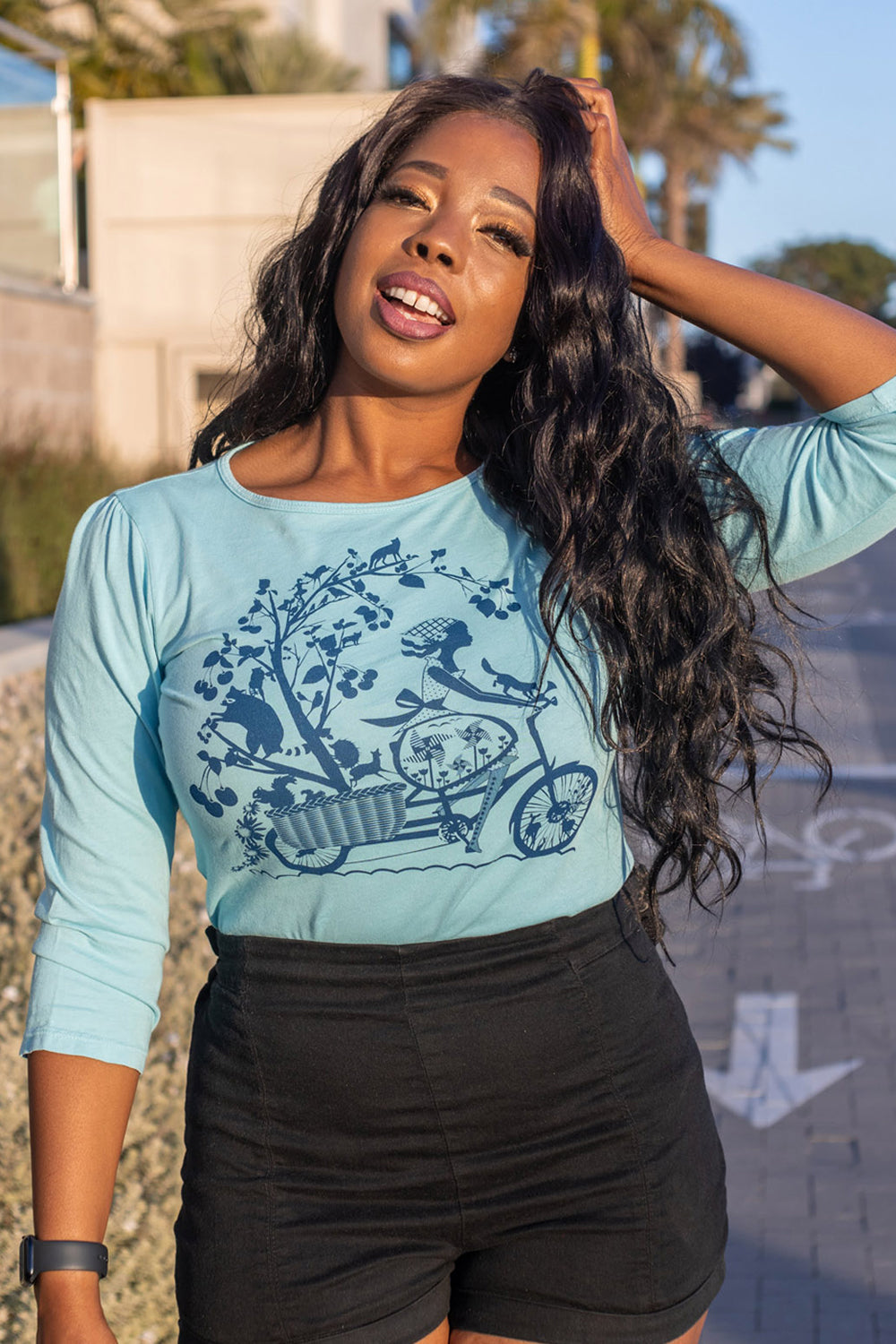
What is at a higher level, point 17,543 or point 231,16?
point 231,16

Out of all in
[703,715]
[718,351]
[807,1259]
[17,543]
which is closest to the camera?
[703,715]

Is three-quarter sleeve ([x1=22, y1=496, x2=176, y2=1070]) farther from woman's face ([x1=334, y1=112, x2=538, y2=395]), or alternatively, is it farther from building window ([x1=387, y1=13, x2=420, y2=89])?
building window ([x1=387, y1=13, x2=420, y2=89])

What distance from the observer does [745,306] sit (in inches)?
77.5

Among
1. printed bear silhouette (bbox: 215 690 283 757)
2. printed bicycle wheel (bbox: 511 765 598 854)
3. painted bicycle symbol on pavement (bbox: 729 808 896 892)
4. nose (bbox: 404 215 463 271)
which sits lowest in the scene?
painted bicycle symbol on pavement (bbox: 729 808 896 892)

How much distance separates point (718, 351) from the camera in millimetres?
32031

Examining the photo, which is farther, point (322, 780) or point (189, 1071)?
point (189, 1071)

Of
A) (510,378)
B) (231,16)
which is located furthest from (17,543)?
(231,16)

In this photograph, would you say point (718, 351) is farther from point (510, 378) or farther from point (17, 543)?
point (510, 378)

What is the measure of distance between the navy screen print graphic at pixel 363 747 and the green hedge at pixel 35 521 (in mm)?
7961

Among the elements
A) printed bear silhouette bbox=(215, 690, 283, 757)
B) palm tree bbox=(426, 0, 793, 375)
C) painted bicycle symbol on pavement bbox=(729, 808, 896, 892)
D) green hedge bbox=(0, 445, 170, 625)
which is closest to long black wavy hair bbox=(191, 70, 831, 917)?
printed bear silhouette bbox=(215, 690, 283, 757)

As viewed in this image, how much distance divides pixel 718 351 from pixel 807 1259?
2992 centimetres

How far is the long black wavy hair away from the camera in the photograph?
6.15 ft

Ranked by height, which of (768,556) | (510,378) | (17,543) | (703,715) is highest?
(510,378)

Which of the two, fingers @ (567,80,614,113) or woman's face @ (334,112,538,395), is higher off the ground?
fingers @ (567,80,614,113)
